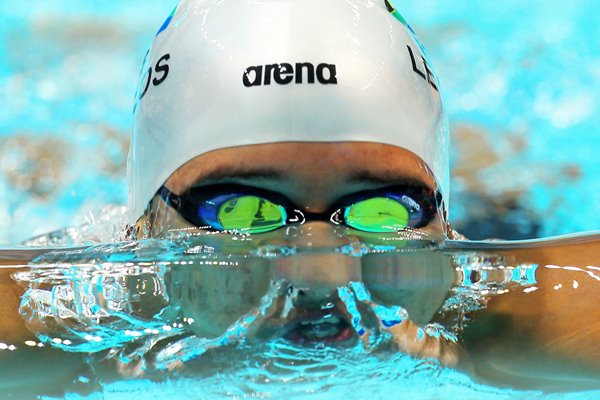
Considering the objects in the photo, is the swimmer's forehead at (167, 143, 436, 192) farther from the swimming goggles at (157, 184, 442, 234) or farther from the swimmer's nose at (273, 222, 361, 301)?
the swimmer's nose at (273, 222, 361, 301)

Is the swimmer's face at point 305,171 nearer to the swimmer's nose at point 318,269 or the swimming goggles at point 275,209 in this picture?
the swimming goggles at point 275,209

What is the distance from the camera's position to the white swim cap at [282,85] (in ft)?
4.19

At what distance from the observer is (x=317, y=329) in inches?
40.5

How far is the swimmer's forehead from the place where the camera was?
3.98 ft

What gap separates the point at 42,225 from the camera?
3297mm

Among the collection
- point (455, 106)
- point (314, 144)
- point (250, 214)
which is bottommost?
point (250, 214)

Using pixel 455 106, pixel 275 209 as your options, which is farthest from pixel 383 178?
pixel 455 106

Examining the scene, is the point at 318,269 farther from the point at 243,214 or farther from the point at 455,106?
the point at 455,106

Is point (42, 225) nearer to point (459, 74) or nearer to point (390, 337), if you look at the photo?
point (459, 74)

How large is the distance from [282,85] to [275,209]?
22 centimetres

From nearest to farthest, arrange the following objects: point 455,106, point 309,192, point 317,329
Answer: point 317,329 < point 309,192 < point 455,106

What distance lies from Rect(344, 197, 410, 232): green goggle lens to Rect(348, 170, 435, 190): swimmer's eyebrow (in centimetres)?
3

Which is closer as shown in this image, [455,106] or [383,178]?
[383,178]

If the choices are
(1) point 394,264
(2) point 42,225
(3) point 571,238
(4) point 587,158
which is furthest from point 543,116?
(1) point 394,264
